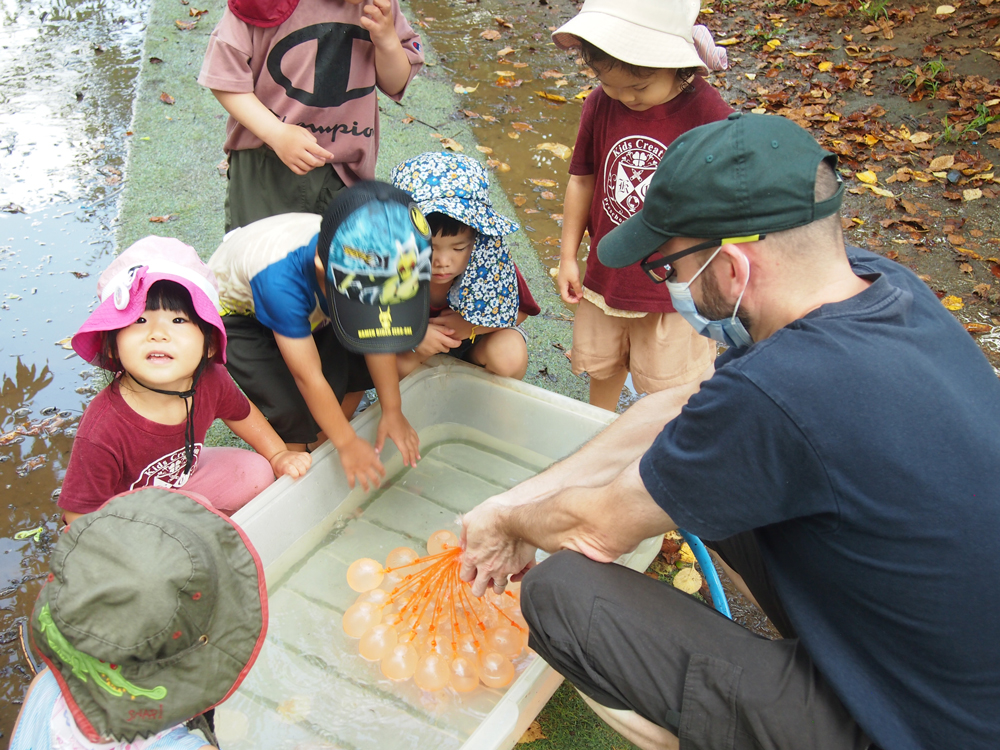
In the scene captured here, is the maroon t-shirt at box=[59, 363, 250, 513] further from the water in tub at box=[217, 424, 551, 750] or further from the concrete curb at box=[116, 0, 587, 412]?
the concrete curb at box=[116, 0, 587, 412]

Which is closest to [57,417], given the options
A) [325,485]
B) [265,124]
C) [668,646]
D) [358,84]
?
[325,485]

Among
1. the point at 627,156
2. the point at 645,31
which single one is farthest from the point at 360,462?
the point at 645,31

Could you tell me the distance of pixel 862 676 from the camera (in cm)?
144

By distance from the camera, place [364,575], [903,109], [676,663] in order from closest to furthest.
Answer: [676,663]
[364,575]
[903,109]

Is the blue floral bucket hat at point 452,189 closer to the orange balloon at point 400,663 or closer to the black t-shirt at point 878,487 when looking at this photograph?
the black t-shirt at point 878,487

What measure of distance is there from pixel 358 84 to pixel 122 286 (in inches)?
42.7

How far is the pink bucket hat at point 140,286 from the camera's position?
6.01ft

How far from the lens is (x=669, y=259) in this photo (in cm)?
164

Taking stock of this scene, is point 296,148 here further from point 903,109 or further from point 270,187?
point 903,109

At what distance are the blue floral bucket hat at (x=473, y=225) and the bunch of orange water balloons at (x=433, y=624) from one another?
807 millimetres

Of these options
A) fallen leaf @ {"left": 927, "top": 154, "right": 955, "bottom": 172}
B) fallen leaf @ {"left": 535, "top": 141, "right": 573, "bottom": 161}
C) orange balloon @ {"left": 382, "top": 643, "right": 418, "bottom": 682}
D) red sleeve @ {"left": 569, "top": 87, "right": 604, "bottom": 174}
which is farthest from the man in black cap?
fallen leaf @ {"left": 927, "top": 154, "right": 955, "bottom": 172}

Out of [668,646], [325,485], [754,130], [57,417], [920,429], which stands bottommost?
[57,417]

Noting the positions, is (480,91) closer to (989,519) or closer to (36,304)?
Answer: (36,304)

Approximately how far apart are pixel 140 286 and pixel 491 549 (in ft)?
3.57
